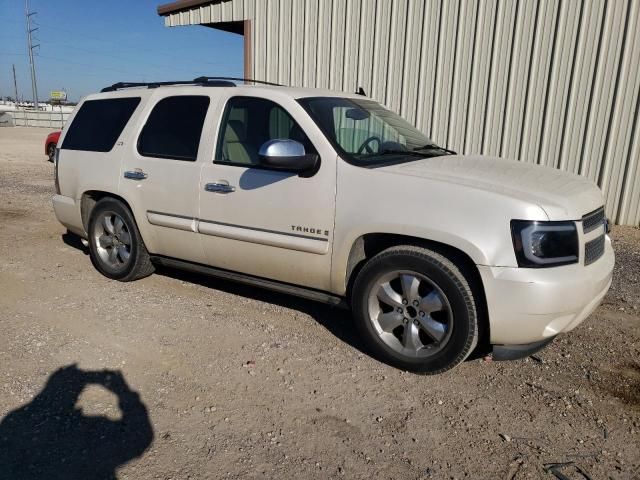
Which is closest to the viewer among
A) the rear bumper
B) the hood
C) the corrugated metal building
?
the hood

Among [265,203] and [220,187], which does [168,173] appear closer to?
[220,187]

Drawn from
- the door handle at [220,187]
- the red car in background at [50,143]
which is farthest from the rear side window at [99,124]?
the red car in background at [50,143]

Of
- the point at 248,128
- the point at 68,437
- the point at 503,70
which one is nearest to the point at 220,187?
the point at 248,128

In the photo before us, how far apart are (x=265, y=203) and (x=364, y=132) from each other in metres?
0.96

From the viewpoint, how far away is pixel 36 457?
8.66 feet

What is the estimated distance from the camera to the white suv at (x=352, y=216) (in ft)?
10.3

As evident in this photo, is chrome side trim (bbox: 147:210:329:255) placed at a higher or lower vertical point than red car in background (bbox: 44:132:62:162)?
higher

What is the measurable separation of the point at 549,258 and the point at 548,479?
46.8 inches

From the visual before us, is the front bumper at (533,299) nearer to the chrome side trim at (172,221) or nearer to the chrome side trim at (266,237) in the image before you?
the chrome side trim at (266,237)

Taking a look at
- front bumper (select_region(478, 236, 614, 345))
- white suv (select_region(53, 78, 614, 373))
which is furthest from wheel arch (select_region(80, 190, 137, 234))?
front bumper (select_region(478, 236, 614, 345))

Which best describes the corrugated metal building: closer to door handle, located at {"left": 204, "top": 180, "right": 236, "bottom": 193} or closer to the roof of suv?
the roof of suv

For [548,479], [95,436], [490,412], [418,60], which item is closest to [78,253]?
[95,436]

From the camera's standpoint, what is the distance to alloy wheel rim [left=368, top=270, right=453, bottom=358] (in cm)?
338

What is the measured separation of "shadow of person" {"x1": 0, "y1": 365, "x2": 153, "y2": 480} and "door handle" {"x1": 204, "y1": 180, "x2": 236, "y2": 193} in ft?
5.25
